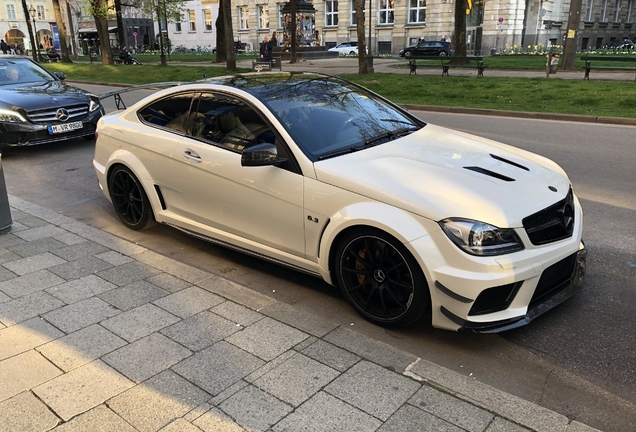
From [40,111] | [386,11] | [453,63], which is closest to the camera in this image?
[40,111]

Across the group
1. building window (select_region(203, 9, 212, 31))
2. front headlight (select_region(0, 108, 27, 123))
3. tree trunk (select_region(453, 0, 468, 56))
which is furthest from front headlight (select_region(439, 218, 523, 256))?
building window (select_region(203, 9, 212, 31))

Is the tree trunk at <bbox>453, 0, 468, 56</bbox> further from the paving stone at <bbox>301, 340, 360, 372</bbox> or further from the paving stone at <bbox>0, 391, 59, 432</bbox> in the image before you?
the paving stone at <bbox>0, 391, 59, 432</bbox>

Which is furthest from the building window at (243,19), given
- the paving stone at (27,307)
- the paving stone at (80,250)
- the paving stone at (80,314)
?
the paving stone at (80,314)

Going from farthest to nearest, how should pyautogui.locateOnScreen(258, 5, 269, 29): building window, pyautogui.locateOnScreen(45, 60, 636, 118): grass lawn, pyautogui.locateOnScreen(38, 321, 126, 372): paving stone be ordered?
pyautogui.locateOnScreen(258, 5, 269, 29): building window → pyautogui.locateOnScreen(45, 60, 636, 118): grass lawn → pyautogui.locateOnScreen(38, 321, 126, 372): paving stone

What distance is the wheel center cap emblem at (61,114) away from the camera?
→ 9578 mm

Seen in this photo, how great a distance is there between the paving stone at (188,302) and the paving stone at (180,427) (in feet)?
3.73

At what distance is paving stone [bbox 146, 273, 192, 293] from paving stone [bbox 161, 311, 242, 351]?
535 mm

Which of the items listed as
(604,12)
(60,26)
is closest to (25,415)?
(60,26)

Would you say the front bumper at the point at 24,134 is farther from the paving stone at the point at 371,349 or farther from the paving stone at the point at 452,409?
the paving stone at the point at 452,409

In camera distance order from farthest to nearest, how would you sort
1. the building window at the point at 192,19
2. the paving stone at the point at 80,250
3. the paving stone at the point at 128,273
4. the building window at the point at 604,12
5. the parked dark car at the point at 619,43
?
1. the building window at the point at 192,19
2. the building window at the point at 604,12
3. the parked dark car at the point at 619,43
4. the paving stone at the point at 80,250
5. the paving stone at the point at 128,273

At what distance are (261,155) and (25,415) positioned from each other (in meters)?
2.14

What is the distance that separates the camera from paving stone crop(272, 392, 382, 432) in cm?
261

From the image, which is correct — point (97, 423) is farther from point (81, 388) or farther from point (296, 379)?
point (296, 379)

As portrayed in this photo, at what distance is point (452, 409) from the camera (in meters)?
2.74
